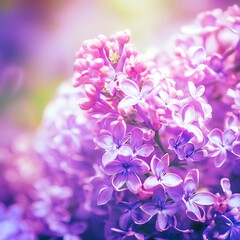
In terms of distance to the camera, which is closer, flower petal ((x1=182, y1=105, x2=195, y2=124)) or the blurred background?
flower petal ((x1=182, y1=105, x2=195, y2=124))

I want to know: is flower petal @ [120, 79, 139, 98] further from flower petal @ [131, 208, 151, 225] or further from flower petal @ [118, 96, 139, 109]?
flower petal @ [131, 208, 151, 225]

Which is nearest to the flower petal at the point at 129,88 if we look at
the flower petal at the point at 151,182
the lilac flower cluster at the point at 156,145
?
the lilac flower cluster at the point at 156,145

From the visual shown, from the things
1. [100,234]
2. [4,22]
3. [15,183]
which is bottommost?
[15,183]

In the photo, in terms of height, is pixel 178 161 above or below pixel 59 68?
above

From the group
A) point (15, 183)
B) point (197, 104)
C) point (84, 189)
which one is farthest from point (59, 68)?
point (197, 104)

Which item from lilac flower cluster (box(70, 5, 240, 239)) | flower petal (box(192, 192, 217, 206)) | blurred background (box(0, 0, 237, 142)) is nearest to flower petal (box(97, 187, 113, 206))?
lilac flower cluster (box(70, 5, 240, 239))

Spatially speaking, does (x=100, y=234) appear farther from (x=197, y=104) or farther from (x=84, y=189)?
(x=197, y=104)
